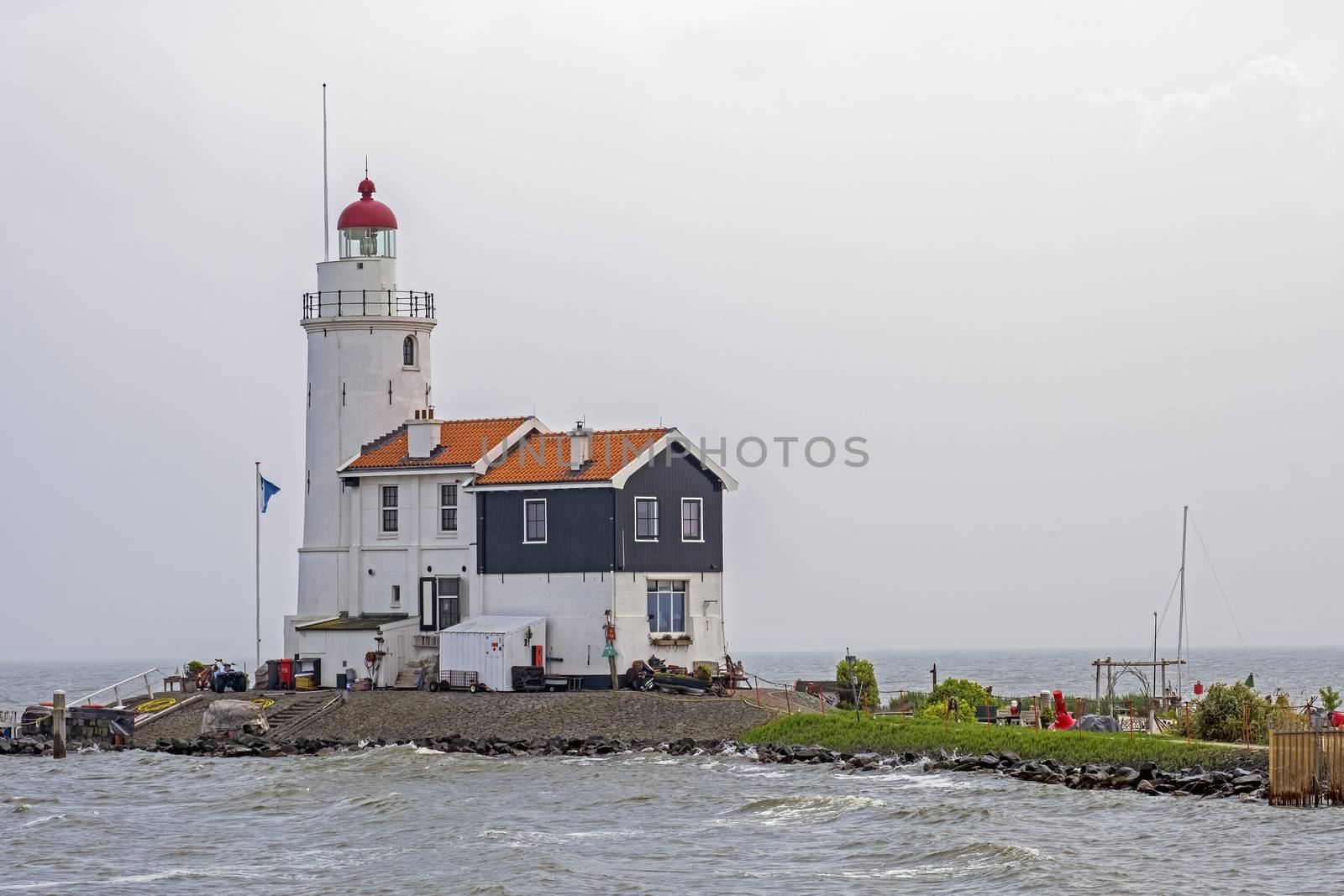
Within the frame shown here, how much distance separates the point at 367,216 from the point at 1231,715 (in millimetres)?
28287

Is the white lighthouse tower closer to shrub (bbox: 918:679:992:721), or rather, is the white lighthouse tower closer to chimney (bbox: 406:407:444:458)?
chimney (bbox: 406:407:444:458)

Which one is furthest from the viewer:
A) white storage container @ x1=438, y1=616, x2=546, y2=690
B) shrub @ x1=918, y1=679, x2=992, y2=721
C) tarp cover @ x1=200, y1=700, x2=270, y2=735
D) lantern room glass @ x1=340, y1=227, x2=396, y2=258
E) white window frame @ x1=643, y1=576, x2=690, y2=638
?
lantern room glass @ x1=340, y1=227, x2=396, y2=258

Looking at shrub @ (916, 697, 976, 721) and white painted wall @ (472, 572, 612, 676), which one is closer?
shrub @ (916, 697, 976, 721)

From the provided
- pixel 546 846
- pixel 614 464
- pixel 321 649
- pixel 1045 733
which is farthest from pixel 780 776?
pixel 321 649

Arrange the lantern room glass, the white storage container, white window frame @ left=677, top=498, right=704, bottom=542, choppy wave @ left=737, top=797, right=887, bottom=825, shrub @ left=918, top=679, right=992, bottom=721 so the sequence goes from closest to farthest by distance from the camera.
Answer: choppy wave @ left=737, top=797, right=887, bottom=825 < shrub @ left=918, top=679, right=992, bottom=721 < the white storage container < white window frame @ left=677, top=498, right=704, bottom=542 < the lantern room glass

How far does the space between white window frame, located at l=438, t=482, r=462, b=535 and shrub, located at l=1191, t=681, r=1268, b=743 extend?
66.7 feet

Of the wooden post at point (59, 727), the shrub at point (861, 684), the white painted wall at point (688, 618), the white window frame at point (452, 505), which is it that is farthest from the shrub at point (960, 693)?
the wooden post at point (59, 727)

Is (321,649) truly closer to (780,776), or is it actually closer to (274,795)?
(274,795)

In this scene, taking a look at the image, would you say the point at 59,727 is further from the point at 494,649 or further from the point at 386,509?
the point at 494,649

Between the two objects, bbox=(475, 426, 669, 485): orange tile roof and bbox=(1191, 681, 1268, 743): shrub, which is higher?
bbox=(475, 426, 669, 485): orange tile roof

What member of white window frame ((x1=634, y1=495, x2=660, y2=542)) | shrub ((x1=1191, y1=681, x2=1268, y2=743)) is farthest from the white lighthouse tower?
shrub ((x1=1191, y1=681, x2=1268, y2=743))

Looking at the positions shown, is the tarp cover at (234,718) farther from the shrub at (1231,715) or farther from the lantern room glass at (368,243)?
the shrub at (1231,715)

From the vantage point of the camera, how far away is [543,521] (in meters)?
47.5

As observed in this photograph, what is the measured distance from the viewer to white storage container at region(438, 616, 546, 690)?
1811 inches
